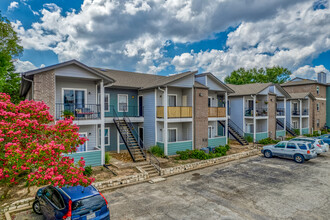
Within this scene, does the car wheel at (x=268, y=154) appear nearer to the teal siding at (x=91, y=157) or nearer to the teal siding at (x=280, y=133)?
the teal siding at (x=280, y=133)

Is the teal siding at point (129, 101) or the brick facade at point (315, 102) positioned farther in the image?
the brick facade at point (315, 102)

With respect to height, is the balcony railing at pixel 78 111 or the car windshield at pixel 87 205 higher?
the balcony railing at pixel 78 111

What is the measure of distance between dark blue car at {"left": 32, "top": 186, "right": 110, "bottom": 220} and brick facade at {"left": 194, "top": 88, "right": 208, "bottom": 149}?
12.7 meters

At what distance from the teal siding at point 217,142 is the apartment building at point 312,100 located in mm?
18970

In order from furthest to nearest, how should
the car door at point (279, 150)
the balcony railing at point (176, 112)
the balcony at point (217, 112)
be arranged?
the balcony at point (217, 112) < the car door at point (279, 150) < the balcony railing at point (176, 112)

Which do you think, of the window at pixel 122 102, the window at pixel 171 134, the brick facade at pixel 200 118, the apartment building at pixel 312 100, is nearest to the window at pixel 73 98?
the window at pixel 122 102

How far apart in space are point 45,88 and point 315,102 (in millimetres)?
Answer: 40243

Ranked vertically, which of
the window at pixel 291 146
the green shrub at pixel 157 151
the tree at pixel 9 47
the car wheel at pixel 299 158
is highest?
the tree at pixel 9 47

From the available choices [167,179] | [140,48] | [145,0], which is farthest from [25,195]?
[140,48]

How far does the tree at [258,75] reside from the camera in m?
52.3

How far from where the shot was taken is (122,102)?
1867cm

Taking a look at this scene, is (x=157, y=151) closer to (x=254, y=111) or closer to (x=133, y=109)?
(x=133, y=109)

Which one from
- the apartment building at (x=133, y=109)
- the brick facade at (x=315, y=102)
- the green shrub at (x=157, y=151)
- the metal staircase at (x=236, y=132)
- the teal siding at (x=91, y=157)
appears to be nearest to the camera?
the teal siding at (x=91, y=157)

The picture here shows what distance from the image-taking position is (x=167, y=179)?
12391mm
